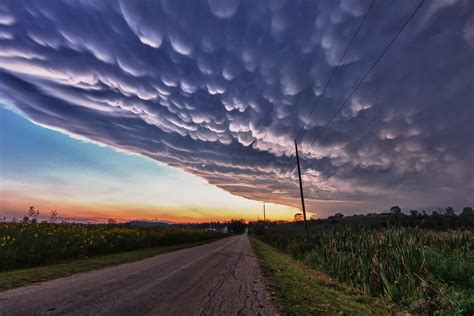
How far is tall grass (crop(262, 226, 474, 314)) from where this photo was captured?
7168mm

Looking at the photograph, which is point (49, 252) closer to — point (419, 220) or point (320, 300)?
point (320, 300)

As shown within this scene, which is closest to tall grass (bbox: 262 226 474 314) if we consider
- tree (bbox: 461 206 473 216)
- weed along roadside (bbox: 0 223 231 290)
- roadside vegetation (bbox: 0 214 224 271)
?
weed along roadside (bbox: 0 223 231 290)

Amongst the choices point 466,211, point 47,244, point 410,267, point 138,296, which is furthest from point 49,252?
point 466,211

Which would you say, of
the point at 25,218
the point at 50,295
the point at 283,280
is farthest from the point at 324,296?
the point at 25,218

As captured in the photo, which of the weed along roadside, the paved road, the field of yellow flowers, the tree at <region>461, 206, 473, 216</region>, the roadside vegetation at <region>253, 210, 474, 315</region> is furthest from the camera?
the tree at <region>461, 206, 473, 216</region>

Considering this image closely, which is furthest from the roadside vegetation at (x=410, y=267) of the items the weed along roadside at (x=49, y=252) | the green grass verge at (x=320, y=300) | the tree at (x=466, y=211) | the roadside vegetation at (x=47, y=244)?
the tree at (x=466, y=211)

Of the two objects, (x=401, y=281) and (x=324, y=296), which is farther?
(x=401, y=281)

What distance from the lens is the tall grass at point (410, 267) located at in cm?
717

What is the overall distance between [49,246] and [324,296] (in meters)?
13.9

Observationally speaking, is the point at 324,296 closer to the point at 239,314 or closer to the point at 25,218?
the point at 239,314

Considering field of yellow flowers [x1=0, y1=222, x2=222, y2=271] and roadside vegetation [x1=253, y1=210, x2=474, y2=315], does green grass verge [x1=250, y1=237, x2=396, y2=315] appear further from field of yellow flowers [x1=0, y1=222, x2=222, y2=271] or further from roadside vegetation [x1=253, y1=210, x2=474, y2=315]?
field of yellow flowers [x1=0, y1=222, x2=222, y2=271]

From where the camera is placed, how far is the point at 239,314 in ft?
20.2

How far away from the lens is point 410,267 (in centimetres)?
954

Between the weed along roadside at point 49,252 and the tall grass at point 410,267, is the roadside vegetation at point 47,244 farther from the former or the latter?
the tall grass at point 410,267
